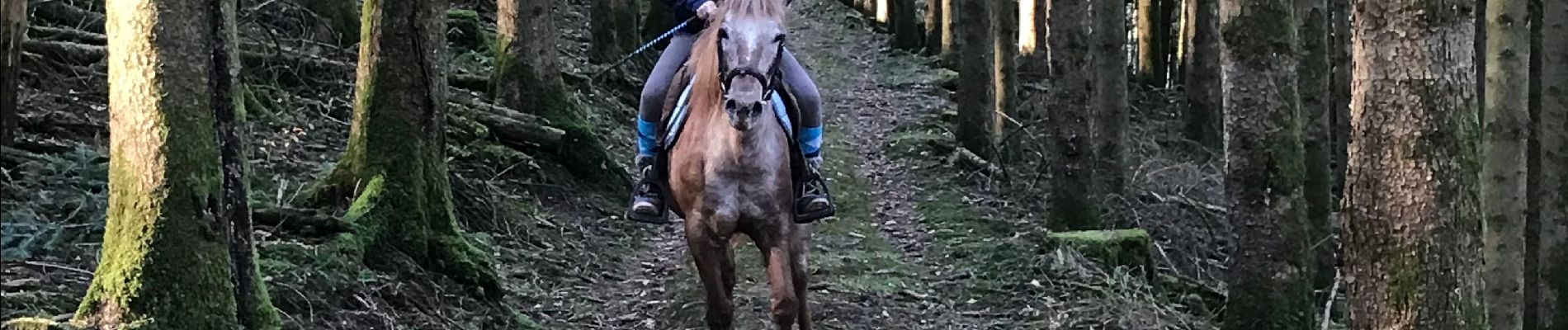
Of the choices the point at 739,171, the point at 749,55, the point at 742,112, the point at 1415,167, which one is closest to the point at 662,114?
the point at 739,171

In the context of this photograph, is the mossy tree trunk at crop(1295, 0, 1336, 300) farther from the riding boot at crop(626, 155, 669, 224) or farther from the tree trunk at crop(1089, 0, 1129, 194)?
the riding boot at crop(626, 155, 669, 224)

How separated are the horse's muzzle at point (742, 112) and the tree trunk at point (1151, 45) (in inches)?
780

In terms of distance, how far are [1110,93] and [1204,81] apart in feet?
26.2

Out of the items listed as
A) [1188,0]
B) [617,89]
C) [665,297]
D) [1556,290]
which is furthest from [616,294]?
[1188,0]

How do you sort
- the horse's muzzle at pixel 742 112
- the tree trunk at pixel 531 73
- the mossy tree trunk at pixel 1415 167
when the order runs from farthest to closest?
the tree trunk at pixel 531 73 → the horse's muzzle at pixel 742 112 → the mossy tree trunk at pixel 1415 167

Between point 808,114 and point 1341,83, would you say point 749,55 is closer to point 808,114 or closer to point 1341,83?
point 808,114

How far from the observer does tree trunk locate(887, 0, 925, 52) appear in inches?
1313

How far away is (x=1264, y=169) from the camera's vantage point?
347 inches

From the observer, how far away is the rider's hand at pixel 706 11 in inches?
312

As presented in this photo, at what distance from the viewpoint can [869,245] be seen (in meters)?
12.7

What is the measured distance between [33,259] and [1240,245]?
694 centimetres

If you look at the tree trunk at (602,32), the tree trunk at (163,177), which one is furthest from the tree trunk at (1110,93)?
the tree trunk at (163,177)

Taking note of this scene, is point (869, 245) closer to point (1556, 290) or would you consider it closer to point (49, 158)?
point (1556, 290)

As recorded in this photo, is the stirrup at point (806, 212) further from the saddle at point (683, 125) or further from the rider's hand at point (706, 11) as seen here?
the rider's hand at point (706, 11)
